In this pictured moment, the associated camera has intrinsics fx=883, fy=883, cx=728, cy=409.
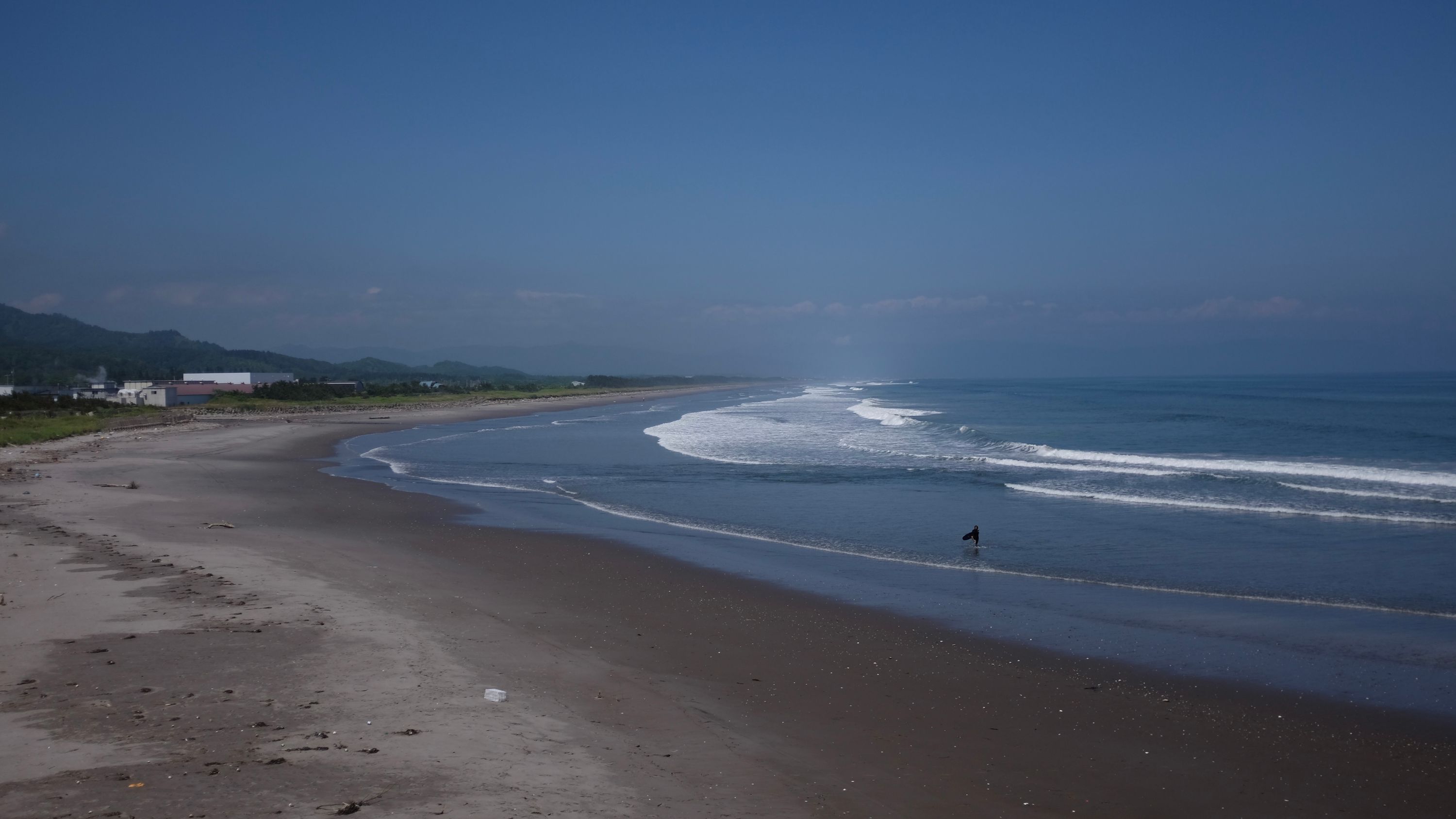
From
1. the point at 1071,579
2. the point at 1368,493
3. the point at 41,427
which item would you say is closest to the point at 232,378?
the point at 41,427

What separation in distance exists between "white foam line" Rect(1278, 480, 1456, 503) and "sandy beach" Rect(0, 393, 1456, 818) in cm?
1486

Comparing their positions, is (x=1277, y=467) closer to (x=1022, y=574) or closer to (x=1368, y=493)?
(x=1368, y=493)

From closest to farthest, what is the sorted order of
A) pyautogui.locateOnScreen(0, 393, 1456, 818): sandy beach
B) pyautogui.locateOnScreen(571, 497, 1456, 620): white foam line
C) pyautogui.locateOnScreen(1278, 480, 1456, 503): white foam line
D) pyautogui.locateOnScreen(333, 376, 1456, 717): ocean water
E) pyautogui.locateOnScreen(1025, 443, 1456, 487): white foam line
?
1. pyautogui.locateOnScreen(0, 393, 1456, 818): sandy beach
2. pyautogui.locateOnScreen(333, 376, 1456, 717): ocean water
3. pyautogui.locateOnScreen(571, 497, 1456, 620): white foam line
4. pyautogui.locateOnScreen(1278, 480, 1456, 503): white foam line
5. pyautogui.locateOnScreen(1025, 443, 1456, 487): white foam line

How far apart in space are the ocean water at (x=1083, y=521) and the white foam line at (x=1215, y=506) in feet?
0.31

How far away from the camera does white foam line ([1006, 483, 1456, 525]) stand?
16250mm

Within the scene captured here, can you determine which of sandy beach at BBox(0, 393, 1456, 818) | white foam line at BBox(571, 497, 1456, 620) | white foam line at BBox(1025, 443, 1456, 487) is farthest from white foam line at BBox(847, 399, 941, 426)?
sandy beach at BBox(0, 393, 1456, 818)

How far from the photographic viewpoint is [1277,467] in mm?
24312

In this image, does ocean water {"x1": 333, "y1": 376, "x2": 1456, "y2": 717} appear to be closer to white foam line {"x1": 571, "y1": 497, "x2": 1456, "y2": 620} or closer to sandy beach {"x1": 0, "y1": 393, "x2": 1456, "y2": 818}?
white foam line {"x1": 571, "y1": 497, "x2": 1456, "y2": 620}

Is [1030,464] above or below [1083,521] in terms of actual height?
above

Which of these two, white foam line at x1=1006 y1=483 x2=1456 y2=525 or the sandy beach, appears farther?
white foam line at x1=1006 y1=483 x2=1456 y2=525

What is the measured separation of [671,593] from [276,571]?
5.13 metres

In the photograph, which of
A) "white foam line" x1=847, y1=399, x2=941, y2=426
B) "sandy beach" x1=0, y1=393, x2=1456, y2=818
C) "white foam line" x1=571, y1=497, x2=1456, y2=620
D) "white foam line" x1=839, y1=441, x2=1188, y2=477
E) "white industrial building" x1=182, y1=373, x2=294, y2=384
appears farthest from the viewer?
"white industrial building" x1=182, y1=373, x2=294, y2=384

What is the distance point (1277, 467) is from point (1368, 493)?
4.92m

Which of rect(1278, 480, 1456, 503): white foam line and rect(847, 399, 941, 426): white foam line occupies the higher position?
rect(847, 399, 941, 426): white foam line
